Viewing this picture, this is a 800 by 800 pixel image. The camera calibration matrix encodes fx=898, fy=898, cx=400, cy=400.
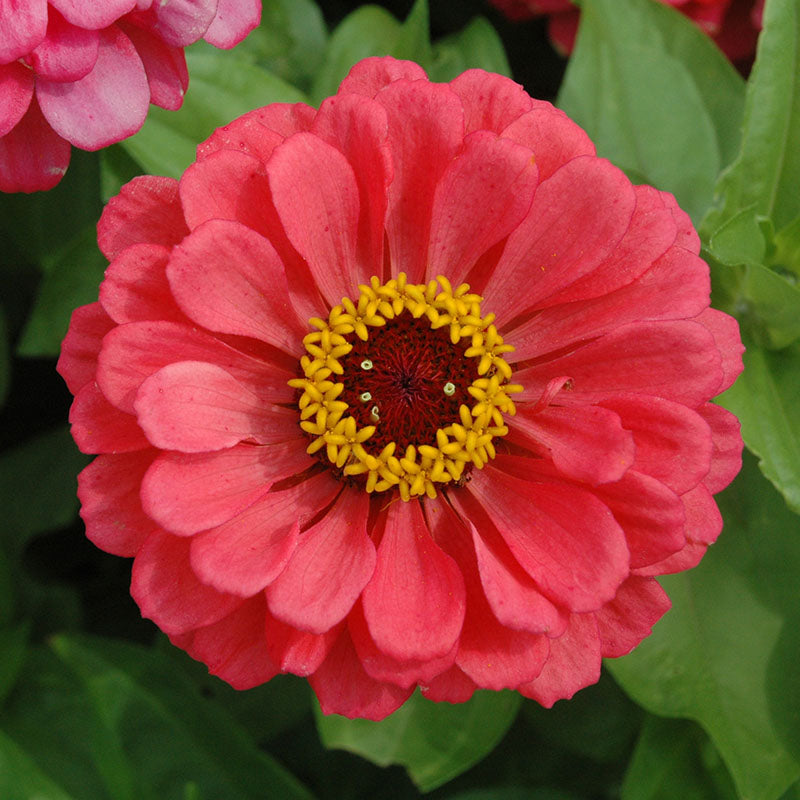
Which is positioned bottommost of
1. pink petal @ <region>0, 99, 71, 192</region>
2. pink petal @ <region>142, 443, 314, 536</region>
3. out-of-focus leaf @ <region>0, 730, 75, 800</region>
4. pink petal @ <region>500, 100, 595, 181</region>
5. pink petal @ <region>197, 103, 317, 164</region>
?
out-of-focus leaf @ <region>0, 730, 75, 800</region>

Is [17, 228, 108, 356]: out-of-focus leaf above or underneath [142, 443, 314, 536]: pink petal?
underneath

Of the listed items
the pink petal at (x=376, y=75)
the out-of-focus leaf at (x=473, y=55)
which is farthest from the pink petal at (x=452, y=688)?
the out-of-focus leaf at (x=473, y=55)

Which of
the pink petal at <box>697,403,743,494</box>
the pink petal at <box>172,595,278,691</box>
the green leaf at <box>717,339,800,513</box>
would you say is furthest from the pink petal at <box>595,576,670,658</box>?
the pink petal at <box>172,595,278,691</box>

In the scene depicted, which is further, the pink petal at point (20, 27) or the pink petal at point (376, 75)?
the pink petal at point (376, 75)

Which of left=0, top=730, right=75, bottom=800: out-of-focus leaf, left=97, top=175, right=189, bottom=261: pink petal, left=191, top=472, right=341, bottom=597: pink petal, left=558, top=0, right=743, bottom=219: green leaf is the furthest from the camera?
left=558, top=0, right=743, bottom=219: green leaf

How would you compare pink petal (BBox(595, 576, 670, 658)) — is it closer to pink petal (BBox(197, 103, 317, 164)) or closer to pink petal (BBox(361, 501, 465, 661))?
pink petal (BBox(361, 501, 465, 661))

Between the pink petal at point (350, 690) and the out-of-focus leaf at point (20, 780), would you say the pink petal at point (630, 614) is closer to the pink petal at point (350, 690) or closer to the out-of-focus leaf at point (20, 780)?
the pink petal at point (350, 690)

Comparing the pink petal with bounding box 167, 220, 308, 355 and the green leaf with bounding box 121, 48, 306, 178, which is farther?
the green leaf with bounding box 121, 48, 306, 178
